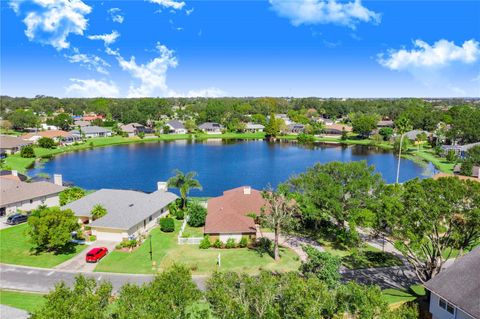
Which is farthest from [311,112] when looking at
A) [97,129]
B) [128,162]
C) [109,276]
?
[109,276]

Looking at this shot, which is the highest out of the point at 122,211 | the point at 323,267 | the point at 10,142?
the point at 10,142

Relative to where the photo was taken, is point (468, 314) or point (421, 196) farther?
point (421, 196)

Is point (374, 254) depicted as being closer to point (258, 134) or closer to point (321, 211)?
point (321, 211)

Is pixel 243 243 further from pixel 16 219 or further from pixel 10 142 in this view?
pixel 10 142

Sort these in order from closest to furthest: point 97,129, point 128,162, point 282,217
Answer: point 282,217 < point 128,162 < point 97,129

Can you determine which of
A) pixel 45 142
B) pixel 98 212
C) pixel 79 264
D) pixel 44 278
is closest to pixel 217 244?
pixel 79 264

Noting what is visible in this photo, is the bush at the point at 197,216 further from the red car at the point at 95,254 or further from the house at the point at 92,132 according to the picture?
the house at the point at 92,132

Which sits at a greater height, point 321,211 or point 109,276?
point 321,211
